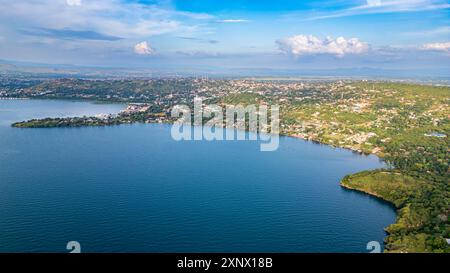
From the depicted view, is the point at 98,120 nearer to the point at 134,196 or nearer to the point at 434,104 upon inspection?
the point at 134,196

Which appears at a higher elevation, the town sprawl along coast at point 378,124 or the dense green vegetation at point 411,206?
the town sprawl along coast at point 378,124

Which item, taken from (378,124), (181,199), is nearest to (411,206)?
(181,199)

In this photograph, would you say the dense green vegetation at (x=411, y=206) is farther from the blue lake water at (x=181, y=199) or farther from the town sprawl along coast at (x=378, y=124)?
the blue lake water at (x=181, y=199)

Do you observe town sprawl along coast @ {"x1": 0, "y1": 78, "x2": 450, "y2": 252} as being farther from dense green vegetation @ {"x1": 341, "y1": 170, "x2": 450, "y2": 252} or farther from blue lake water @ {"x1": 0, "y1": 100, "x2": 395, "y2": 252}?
blue lake water @ {"x1": 0, "y1": 100, "x2": 395, "y2": 252}

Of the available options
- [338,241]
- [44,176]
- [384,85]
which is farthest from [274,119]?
[338,241]

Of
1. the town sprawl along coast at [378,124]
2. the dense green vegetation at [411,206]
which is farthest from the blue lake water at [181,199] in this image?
the town sprawl along coast at [378,124]
